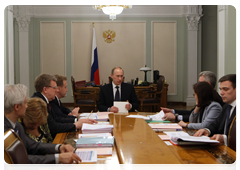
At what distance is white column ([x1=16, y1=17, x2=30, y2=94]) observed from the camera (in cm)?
877

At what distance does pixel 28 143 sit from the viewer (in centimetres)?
186

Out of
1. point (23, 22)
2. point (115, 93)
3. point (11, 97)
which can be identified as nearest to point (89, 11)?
point (23, 22)

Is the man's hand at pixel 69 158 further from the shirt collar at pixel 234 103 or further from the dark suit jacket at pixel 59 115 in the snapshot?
the shirt collar at pixel 234 103

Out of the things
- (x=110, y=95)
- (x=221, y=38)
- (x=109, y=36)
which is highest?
(x=109, y=36)

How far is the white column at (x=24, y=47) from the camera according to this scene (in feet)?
28.8

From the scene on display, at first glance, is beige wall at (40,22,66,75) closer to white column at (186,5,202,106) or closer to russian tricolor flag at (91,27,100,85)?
russian tricolor flag at (91,27,100,85)

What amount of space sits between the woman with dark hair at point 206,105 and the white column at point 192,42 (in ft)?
21.4

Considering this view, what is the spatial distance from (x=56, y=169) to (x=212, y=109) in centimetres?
177

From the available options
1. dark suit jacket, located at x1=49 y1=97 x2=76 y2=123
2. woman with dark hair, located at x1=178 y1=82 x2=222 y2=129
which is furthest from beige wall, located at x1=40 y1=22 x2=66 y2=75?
woman with dark hair, located at x1=178 y1=82 x2=222 y2=129

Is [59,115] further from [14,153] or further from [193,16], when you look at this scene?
[193,16]

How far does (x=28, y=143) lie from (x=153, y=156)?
977 millimetres

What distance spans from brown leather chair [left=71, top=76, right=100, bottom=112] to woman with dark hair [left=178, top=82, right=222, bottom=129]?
3.95 metres

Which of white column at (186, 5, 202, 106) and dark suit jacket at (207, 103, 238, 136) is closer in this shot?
dark suit jacket at (207, 103, 238, 136)

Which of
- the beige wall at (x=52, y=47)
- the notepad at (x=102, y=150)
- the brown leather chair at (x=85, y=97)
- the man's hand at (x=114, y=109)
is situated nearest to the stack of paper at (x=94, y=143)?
the notepad at (x=102, y=150)
